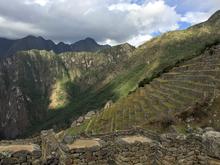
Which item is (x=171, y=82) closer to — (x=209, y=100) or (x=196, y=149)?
(x=209, y=100)

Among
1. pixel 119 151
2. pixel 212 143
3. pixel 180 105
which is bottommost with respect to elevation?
pixel 180 105

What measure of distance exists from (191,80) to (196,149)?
59.0m

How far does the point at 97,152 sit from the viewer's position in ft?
36.1

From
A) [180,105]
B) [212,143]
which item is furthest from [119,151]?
[180,105]

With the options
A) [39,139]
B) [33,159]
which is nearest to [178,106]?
[39,139]

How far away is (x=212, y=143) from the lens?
10.4 m

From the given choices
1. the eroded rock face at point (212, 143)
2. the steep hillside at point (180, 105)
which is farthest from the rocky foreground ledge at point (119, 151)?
the steep hillside at point (180, 105)

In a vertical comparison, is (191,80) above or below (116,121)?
above

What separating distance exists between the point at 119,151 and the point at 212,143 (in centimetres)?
303

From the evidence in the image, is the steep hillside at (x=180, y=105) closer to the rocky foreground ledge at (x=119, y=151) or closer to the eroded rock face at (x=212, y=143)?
the rocky foreground ledge at (x=119, y=151)

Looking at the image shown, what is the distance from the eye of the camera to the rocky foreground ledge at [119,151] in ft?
30.7

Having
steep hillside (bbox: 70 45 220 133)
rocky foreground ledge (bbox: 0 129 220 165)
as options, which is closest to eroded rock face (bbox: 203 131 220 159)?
rocky foreground ledge (bbox: 0 129 220 165)

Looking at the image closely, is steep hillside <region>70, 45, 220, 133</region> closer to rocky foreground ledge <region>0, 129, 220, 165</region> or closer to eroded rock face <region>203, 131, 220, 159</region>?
rocky foreground ledge <region>0, 129, 220, 165</region>

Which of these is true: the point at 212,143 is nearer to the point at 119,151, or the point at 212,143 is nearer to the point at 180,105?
the point at 119,151
